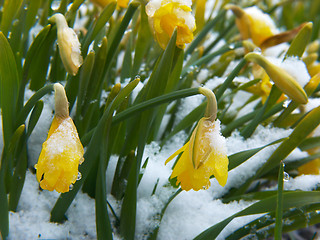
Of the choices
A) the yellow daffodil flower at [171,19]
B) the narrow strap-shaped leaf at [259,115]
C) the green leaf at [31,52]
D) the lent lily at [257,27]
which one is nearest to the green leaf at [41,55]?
the green leaf at [31,52]

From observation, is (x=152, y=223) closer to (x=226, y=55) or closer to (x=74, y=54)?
(x=74, y=54)

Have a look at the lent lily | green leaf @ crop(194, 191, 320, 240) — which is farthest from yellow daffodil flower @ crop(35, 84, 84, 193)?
the lent lily

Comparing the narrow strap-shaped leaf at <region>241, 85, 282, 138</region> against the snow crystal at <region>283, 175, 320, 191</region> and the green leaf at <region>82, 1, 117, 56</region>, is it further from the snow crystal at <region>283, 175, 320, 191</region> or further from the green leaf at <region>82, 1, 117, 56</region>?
the green leaf at <region>82, 1, 117, 56</region>

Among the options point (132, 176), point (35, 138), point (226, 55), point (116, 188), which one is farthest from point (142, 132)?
point (226, 55)

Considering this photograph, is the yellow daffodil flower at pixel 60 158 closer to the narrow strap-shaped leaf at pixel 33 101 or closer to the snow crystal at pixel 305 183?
the narrow strap-shaped leaf at pixel 33 101

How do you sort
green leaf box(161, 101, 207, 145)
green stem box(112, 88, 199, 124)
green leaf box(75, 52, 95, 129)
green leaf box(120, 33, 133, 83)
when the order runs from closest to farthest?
green stem box(112, 88, 199, 124) → green leaf box(75, 52, 95, 129) → green leaf box(161, 101, 207, 145) → green leaf box(120, 33, 133, 83)
